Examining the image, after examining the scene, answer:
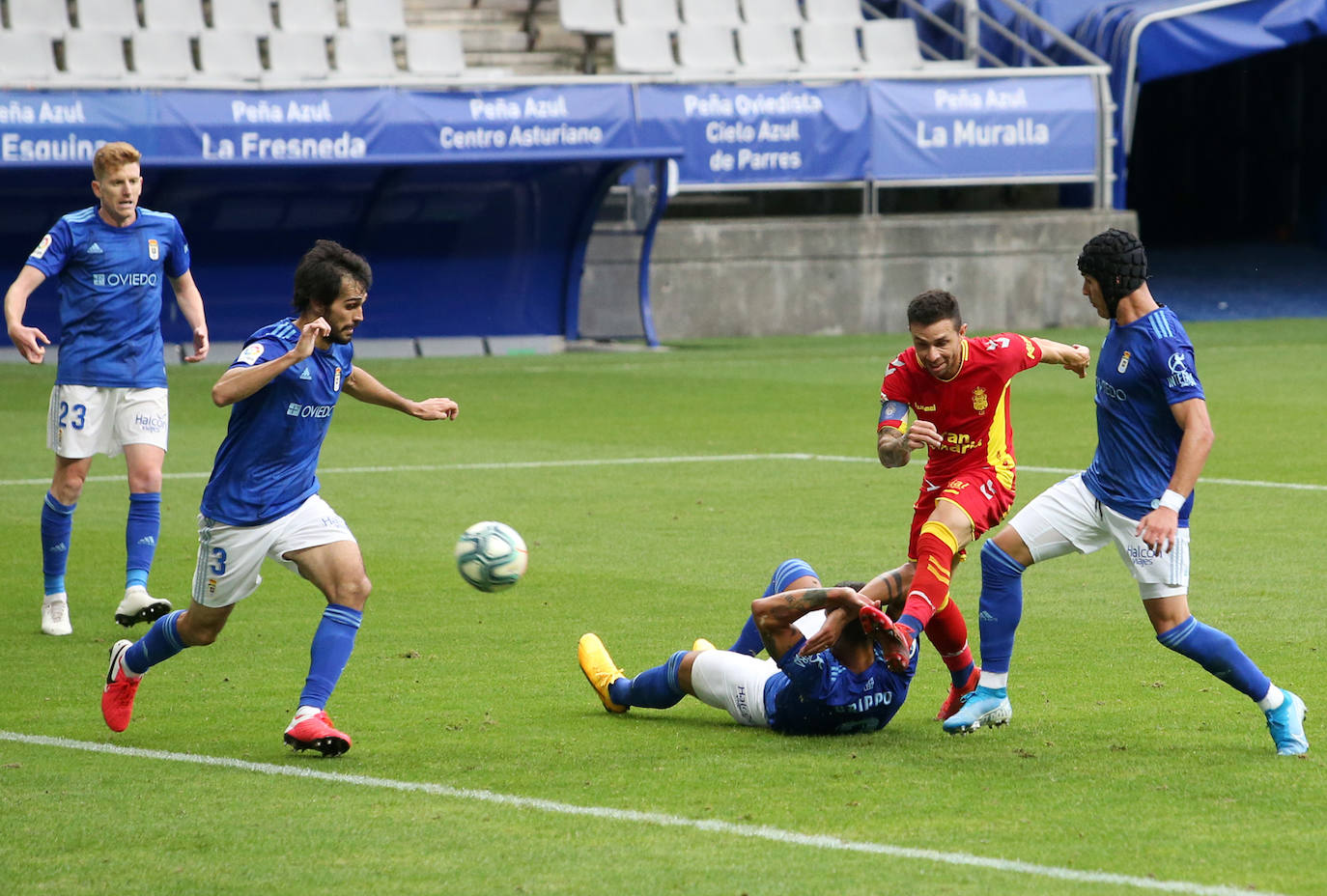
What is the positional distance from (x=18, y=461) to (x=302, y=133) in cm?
863

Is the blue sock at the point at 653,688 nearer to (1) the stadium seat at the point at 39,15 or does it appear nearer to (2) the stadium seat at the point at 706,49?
(1) the stadium seat at the point at 39,15

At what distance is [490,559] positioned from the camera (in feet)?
22.3

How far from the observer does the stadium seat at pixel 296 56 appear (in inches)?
1066

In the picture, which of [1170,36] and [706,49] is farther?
[1170,36]

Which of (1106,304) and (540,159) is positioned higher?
(1106,304)

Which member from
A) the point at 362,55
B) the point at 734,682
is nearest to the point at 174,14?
the point at 362,55

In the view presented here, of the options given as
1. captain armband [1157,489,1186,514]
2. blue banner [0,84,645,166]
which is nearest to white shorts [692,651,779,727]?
captain armband [1157,489,1186,514]

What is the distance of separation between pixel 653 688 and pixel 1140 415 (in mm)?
2010

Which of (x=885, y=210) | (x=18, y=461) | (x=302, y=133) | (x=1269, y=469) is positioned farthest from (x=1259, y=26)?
(x=18, y=461)

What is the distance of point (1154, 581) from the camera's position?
620 cm

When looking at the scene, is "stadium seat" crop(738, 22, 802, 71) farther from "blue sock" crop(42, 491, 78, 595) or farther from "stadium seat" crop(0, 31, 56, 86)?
"blue sock" crop(42, 491, 78, 595)

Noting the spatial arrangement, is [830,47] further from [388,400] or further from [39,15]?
[388,400]

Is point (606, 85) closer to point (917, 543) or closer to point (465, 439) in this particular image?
point (465, 439)

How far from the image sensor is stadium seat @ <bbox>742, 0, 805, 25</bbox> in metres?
30.8
